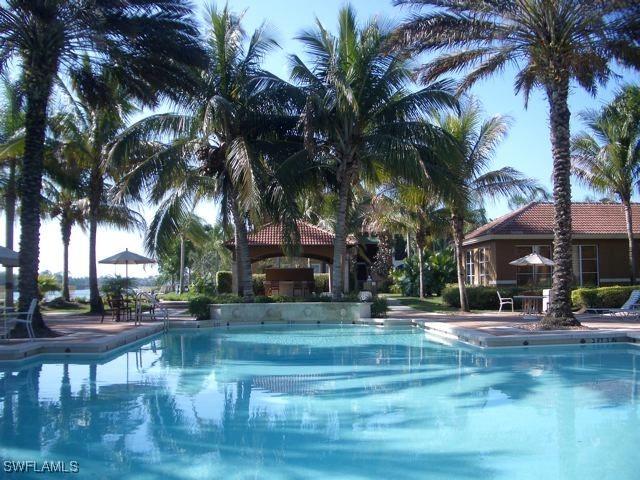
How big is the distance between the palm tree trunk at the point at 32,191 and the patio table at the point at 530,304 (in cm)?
1423

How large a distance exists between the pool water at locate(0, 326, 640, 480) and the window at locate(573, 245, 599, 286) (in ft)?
44.2

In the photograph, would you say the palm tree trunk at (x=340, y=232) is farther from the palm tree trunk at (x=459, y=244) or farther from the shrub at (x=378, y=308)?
the palm tree trunk at (x=459, y=244)

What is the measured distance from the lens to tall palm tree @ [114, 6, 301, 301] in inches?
700

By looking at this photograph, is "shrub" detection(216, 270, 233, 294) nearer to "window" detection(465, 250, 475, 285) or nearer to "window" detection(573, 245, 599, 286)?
"window" detection(465, 250, 475, 285)

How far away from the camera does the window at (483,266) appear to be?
26438mm

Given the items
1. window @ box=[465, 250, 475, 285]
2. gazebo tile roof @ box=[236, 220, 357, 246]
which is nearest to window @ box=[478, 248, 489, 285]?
window @ box=[465, 250, 475, 285]

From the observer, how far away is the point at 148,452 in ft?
19.5

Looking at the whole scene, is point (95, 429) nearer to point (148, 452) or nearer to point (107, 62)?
point (148, 452)

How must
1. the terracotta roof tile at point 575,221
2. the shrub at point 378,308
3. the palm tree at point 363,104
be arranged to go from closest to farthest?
the palm tree at point 363,104 → the shrub at point 378,308 → the terracotta roof tile at point 575,221

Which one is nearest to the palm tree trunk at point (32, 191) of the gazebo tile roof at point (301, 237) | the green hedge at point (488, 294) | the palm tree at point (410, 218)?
the palm tree at point (410, 218)

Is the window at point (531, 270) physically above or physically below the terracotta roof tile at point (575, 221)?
below

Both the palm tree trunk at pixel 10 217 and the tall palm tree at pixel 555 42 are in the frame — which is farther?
the palm tree trunk at pixel 10 217

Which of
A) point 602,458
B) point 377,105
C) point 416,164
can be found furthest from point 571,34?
point 602,458
